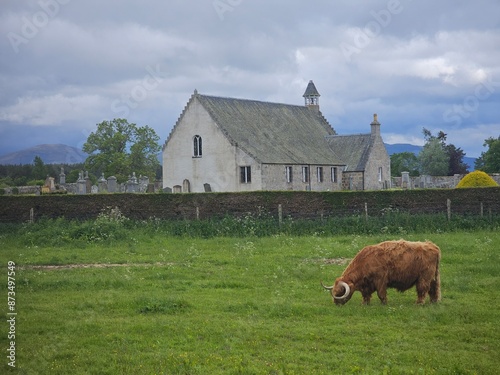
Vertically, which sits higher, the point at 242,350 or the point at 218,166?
the point at 218,166

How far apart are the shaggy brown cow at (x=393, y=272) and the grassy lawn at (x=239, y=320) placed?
1.32ft

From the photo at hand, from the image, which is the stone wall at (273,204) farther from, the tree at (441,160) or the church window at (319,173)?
the tree at (441,160)

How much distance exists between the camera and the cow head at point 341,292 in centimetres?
1638

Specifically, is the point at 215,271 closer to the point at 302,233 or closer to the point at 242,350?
the point at 242,350

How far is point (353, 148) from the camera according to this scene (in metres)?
66.8

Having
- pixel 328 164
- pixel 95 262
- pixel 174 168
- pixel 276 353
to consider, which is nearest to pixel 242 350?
pixel 276 353

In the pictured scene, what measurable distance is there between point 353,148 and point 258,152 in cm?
1517

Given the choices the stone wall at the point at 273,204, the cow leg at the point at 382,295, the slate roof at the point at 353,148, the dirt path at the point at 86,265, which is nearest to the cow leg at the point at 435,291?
the cow leg at the point at 382,295

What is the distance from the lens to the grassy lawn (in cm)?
1176

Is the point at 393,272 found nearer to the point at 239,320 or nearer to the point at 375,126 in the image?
the point at 239,320

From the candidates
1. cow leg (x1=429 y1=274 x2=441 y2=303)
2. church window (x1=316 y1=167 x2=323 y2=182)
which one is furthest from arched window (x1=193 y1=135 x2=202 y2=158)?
cow leg (x1=429 y1=274 x2=441 y2=303)

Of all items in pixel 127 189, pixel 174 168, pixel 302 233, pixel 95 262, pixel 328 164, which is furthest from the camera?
pixel 328 164

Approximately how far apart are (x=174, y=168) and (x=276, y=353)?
156ft

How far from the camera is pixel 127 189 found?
174 feet
